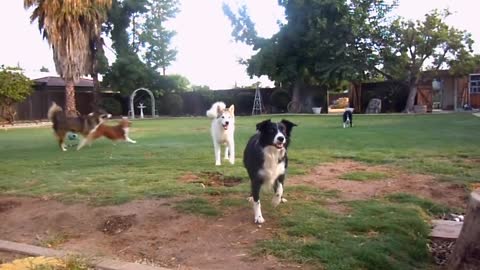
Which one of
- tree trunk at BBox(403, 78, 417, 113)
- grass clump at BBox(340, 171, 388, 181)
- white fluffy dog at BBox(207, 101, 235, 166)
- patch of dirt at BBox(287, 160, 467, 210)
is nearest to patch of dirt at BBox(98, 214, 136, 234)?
patch of dirt at BBox(287, 160, 467, 210)

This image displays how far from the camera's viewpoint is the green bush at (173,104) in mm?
36312

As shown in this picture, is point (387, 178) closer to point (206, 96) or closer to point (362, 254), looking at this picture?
point (362, 254)

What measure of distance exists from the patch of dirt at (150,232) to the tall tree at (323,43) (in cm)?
2510

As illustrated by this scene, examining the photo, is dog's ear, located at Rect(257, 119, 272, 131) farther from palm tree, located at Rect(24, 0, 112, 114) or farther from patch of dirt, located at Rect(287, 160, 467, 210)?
palm tree, located at Rect(24, 0, 112, 114)

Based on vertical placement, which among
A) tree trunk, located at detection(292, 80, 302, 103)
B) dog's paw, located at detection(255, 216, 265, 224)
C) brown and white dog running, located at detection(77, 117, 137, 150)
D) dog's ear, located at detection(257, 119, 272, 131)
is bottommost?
dog's paw, located at detection(255, 216, 265, 224)

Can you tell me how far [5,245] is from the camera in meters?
4.17

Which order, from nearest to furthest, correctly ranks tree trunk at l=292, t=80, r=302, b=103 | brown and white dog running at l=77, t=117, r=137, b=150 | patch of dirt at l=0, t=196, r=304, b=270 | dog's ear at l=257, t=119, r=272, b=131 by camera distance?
patch of dirt at l=0, t=196, r=304, b=270 → dog's ear at l=257, t=119, r=272, b=131 → brown and white dog running at l=77, t=117, r=137, b=150 → tree trunk at l=292, t=80, r=302, b=103

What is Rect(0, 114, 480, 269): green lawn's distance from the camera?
3.91 metres

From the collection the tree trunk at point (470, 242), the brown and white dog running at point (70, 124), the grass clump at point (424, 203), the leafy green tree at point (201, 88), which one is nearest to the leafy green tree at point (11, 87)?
the brown and white dog running at point (70, 124)

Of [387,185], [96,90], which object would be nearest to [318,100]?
[96,90]

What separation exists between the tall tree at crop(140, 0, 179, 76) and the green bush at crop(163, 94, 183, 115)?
2.47 m

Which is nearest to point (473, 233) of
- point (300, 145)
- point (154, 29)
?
point (300, 145)

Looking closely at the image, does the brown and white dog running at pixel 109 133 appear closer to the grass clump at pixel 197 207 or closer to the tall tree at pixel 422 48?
the grass clump at pixel 197 207

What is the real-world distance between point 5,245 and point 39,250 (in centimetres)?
45
